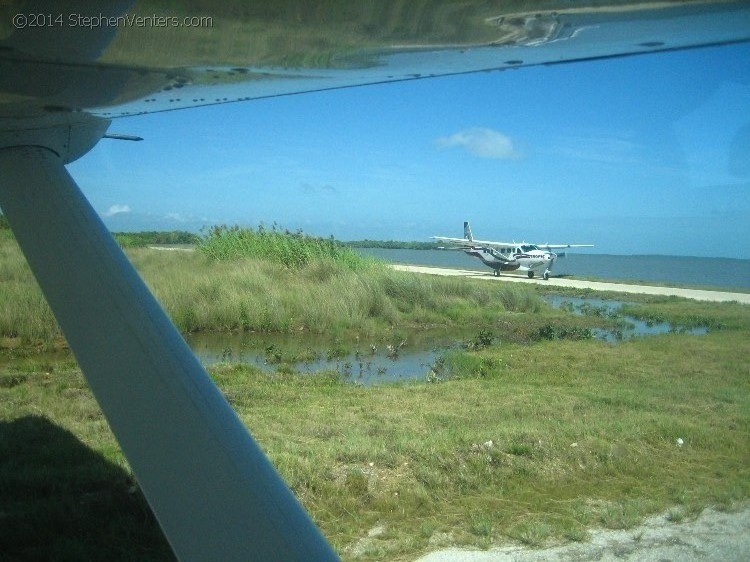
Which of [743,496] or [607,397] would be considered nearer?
[743,496]

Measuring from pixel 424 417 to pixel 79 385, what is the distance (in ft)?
11.4

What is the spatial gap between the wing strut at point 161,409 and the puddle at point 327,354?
5.12 meters

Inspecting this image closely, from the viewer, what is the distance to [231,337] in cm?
977

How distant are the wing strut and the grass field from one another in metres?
1.70

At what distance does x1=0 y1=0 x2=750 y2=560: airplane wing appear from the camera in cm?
192

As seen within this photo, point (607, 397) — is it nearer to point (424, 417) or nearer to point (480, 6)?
point (424, 417)

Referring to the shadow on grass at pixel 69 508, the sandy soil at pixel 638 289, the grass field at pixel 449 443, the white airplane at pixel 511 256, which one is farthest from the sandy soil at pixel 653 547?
the white airplane at pixel 511 256

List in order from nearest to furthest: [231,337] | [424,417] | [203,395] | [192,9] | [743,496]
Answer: [192,9]
[203,395]
[743,496]
[424,417]
[231,337]

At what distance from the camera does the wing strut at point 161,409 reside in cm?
190

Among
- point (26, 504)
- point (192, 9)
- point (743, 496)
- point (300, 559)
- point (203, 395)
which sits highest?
point (192, 9)

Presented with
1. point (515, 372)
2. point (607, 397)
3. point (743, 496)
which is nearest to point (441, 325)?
point (515, 372)

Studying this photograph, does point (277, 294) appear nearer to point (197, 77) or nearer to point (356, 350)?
point (356, 350)

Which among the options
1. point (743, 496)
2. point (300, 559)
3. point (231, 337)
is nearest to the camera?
point (300, 559)

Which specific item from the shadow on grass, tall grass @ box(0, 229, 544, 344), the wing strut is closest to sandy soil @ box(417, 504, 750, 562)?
the shadow on grass
